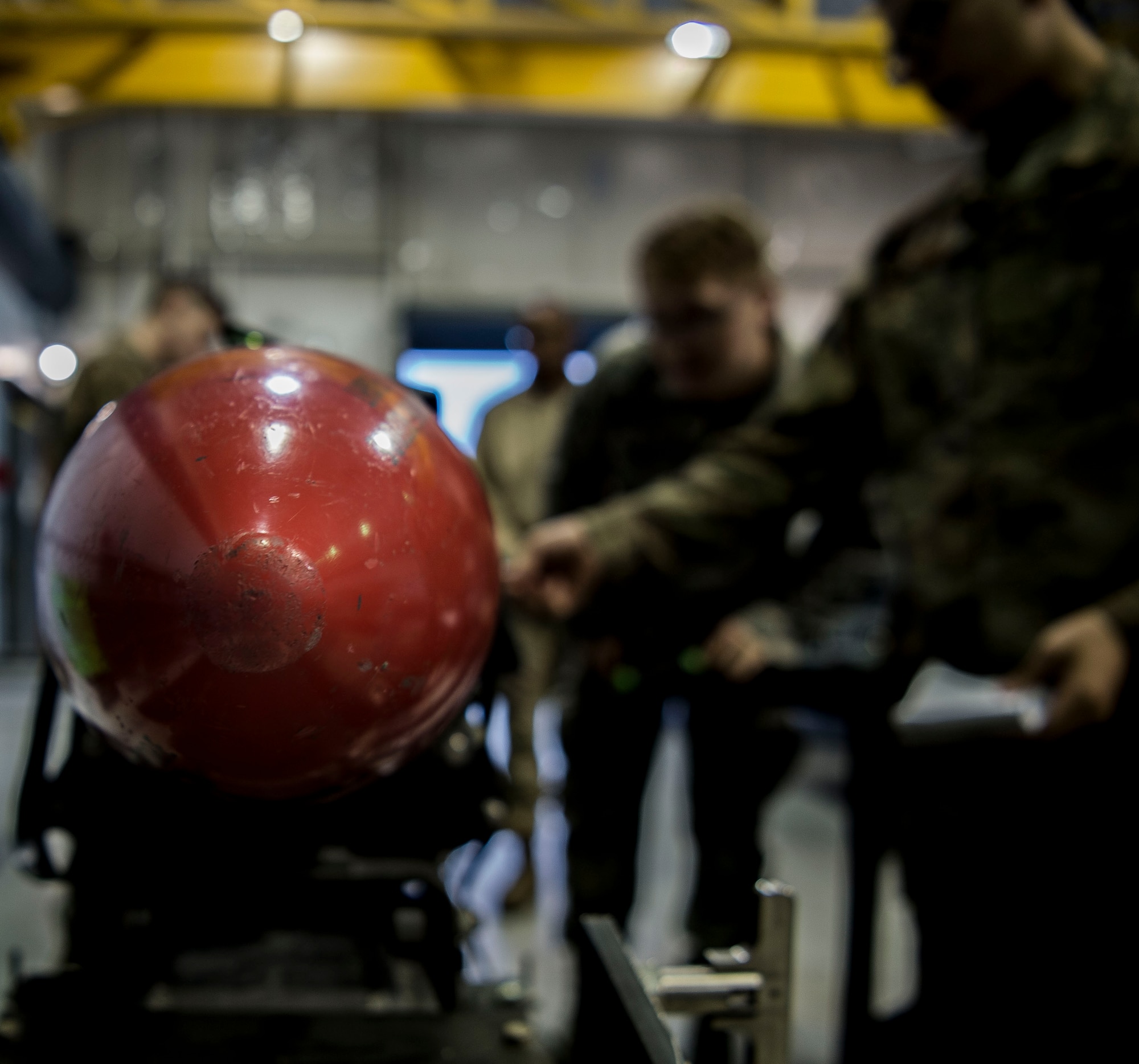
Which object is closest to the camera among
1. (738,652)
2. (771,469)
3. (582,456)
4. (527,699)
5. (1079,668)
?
(1079,668)

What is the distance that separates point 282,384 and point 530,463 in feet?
6.35

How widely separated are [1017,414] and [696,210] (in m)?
0.67

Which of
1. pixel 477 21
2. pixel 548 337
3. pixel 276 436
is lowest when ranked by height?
pixel 276 436

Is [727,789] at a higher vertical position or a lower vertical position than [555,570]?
lower

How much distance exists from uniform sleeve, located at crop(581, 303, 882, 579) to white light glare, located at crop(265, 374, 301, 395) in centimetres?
58

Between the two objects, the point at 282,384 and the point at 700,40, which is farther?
the point at 700,40

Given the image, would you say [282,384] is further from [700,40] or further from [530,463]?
[700,40]

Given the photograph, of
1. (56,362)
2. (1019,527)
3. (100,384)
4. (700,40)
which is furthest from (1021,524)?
(56,362)

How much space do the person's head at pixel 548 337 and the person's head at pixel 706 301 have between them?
2.89 feet

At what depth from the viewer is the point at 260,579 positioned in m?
0.50

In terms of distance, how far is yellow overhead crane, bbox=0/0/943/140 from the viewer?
9.56 feet

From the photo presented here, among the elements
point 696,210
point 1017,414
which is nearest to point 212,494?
point 1017,414

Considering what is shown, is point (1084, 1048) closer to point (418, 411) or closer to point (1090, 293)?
point (1090, 293)

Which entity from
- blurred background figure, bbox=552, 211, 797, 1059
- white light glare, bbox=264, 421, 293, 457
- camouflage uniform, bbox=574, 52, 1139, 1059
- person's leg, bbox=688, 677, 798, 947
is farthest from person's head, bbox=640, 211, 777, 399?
white light glare, bbox=264, 421, 293, 457
